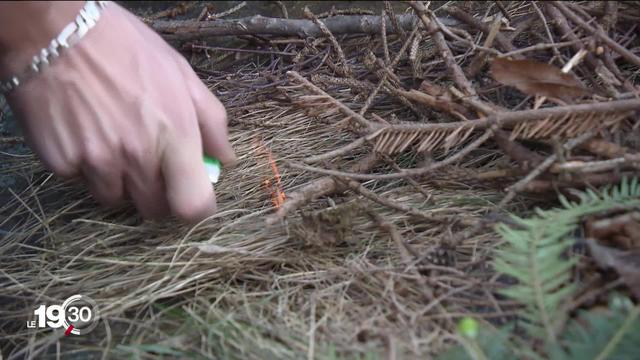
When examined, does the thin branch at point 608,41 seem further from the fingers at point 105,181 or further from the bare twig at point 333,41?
the fingers at point 105,181

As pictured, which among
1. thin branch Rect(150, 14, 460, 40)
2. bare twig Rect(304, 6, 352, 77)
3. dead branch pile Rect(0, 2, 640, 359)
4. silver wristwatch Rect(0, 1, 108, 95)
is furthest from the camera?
thin branch Rect(150, 14, 460, 40)

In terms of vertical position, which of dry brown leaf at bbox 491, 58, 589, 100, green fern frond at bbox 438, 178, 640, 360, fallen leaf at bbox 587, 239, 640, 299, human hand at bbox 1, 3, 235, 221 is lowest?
fallen leaf at bbox 587, 239, 640, 299

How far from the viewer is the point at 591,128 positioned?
113cm

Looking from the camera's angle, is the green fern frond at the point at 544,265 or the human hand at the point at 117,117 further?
the human hand at the point at 117,117

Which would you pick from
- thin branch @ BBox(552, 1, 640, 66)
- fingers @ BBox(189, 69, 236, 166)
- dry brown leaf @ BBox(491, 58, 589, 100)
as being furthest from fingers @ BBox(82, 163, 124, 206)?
thin branch @ BBox(552, 1, 640, 66)

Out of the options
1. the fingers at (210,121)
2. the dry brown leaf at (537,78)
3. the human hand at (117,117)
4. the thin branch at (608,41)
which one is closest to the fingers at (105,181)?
the human hand at (117,117)

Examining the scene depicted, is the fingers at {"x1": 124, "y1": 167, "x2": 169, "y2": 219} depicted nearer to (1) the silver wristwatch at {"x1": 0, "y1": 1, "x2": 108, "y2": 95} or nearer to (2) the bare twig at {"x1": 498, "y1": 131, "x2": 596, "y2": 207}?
(1) the silver wristwatch at {"x1": 0, "y1": 1, "x2": 108, "y2": 95}

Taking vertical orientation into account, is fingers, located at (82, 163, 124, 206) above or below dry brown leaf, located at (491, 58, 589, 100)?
above

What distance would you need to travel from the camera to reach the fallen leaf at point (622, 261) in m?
0.90

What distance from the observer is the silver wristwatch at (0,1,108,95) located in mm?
1110

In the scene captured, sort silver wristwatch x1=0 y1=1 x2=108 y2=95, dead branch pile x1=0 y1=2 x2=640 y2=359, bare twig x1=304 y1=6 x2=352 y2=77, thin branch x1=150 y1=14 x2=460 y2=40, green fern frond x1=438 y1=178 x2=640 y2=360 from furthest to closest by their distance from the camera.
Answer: thin branch x1=150 y1=14 x2=460 y2=40
bare twig x1=304 y1=6 x2=352 y2=77
silver wristwatch x1=0 y1=1 x2=108 y2=95
dead branch pile x1=0 y1=2 x2=640 y2=359
green fern frond x1=438 y1=178 x2=640 y2=360

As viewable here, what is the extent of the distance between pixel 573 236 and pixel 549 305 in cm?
24

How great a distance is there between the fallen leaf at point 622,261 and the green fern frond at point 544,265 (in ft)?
0.17

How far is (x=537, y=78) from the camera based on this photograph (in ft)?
3.96
